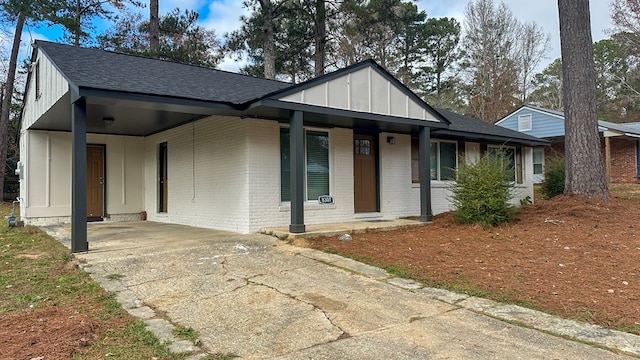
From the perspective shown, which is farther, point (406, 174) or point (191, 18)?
point (191, 18)

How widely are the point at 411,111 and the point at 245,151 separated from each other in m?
3.75

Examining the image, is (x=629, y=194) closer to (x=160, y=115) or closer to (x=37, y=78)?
(x=160, y=115)

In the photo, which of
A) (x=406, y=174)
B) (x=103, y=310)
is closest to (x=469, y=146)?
(x=406, y=174)

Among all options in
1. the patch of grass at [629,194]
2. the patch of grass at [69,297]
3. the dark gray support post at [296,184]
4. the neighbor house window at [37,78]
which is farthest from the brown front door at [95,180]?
the patch of grass at [629,194]

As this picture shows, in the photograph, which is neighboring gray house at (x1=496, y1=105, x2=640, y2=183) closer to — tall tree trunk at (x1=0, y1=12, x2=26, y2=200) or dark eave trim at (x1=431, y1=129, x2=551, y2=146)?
dark eave trim at (x1=431, y1=129, x2=551, y2=146)

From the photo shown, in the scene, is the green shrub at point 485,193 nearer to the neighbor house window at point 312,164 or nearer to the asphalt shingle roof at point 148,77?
the neighbor house window at point 312,164

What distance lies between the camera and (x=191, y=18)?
1934 centimetres

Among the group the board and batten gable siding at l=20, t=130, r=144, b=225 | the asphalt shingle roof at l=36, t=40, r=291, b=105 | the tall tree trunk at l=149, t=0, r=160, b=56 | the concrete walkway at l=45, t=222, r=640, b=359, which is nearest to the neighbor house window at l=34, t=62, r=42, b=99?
the asphalt shingle roof at l=36, t=40, r=291, b=105

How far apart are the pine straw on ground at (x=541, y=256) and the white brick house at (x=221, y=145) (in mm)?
1768

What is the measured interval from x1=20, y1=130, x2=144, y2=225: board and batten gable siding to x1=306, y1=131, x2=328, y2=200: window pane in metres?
5.52

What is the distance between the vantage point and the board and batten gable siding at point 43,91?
702 cm

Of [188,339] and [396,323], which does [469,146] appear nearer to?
[396,323]

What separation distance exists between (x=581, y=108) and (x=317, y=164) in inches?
230

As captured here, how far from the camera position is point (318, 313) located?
3.65 metres
